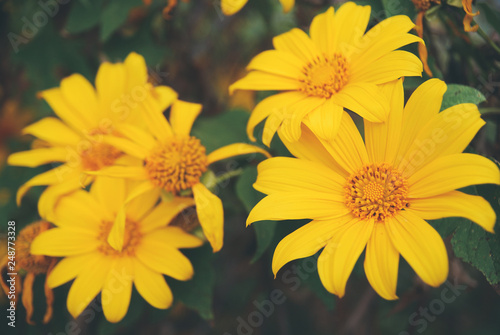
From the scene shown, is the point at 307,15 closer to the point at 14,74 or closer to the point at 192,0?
the point at 192,0

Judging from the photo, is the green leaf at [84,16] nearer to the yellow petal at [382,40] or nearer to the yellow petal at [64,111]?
the yellow petal at [64,111]

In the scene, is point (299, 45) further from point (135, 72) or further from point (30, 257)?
point (30, 257)

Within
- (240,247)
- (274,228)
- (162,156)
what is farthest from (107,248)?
(240,247)

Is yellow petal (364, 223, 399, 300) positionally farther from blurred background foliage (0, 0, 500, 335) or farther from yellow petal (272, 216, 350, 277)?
blurred background foliage (0, 0, 500, 335)

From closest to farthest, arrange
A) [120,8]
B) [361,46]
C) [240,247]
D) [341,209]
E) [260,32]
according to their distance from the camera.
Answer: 1. [341,209]
2. [361,46]
3. [120,8]
4. [240,247]
5. [260,32]

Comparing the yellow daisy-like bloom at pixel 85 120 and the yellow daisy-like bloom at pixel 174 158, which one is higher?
the yellow daisy-like bloom at pixel 85 120

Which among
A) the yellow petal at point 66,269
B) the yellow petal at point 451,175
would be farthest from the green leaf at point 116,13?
the yellow petal at point 451,175

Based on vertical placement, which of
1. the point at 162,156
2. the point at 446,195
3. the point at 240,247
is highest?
the point at 162,156
